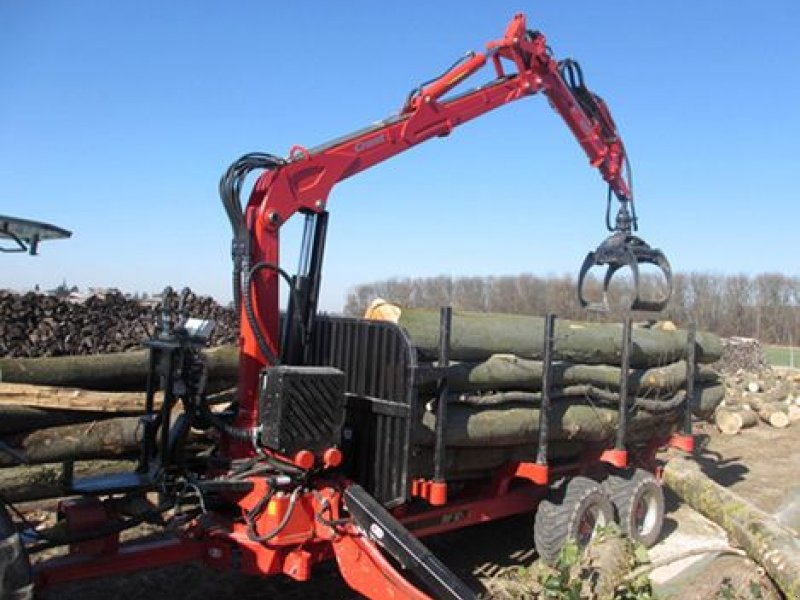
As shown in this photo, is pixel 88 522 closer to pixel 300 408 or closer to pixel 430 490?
pixel 300 408

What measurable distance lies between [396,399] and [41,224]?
2484 millimetres

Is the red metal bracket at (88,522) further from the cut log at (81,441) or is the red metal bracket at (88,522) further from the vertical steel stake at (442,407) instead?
the cut log at (81,441)

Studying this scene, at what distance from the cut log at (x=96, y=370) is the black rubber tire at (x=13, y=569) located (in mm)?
3540

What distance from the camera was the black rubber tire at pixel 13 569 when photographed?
3.21m

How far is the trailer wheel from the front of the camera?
20.7ft

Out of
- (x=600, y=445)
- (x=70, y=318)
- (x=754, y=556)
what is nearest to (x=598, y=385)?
(x=600, y=445)

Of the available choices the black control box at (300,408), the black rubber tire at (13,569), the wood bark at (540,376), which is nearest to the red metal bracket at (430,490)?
the wood bark at (540,376)

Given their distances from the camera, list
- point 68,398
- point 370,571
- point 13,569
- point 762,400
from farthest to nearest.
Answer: point 762,400 < point 68,398 < point 370,571 < point 13,569

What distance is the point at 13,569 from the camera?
3.26 meters

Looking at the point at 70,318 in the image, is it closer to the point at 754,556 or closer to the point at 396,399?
the point at 396,399

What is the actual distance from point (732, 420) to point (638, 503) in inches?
401

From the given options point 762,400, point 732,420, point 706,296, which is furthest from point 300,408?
point 706,296

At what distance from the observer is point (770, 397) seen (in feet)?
64.7

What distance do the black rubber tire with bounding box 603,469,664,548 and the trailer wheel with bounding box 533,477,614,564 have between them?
0.30 m
